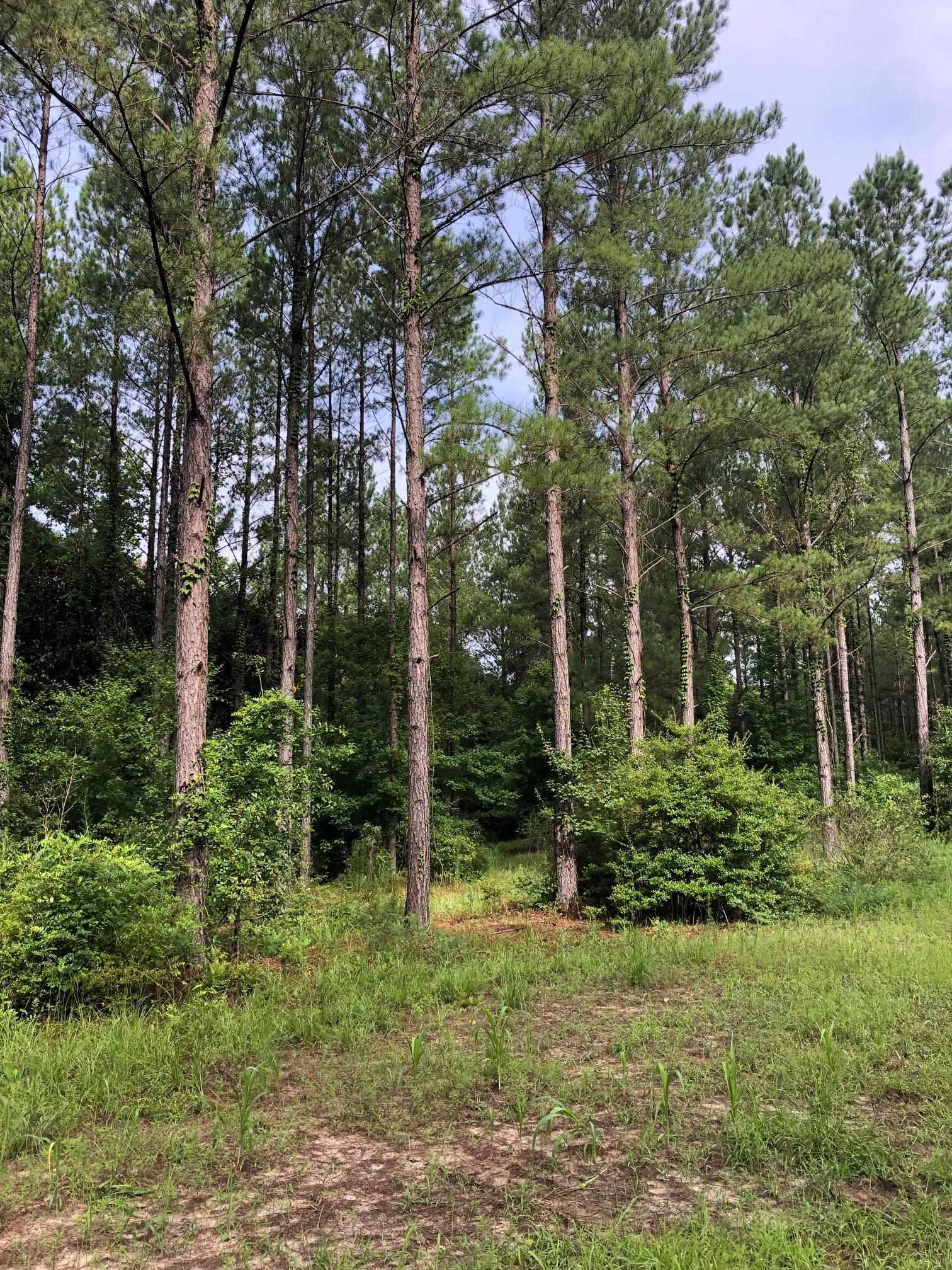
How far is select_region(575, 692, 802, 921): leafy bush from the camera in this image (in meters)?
8.25

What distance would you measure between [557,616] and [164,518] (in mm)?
12769

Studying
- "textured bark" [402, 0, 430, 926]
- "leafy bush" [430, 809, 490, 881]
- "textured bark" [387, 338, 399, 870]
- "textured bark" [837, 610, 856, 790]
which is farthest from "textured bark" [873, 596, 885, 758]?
"textured bark" [402, 0, 430, 926]

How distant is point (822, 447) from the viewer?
500 inches

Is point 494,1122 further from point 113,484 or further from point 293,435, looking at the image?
point 113,484

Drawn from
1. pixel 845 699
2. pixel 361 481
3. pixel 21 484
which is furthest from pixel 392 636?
pixel 845 699

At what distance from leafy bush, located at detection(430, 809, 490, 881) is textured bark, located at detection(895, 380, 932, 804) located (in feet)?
32.4

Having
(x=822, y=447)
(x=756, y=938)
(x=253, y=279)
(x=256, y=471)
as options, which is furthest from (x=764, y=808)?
(x=256, y=471)

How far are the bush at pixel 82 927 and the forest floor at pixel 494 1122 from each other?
383 millimetres

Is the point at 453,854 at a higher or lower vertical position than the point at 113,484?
lower

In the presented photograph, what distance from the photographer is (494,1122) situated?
339cm

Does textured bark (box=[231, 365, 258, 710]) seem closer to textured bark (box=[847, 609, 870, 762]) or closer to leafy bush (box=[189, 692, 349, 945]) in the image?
leafy bush (box=[189, 692, 349, 945])

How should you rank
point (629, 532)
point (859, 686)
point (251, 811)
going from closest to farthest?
point (251, 811)
point (629, 532)
point (859, 686)

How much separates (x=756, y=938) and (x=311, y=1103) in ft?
15.6

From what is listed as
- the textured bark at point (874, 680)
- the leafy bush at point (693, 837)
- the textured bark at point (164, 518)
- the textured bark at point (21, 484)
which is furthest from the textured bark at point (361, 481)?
the textured bark at point (874, 680)
